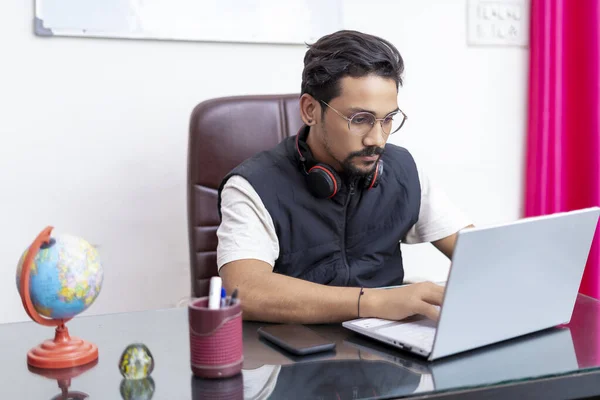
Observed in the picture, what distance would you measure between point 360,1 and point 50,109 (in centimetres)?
108

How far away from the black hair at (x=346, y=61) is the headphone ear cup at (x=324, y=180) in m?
0.17

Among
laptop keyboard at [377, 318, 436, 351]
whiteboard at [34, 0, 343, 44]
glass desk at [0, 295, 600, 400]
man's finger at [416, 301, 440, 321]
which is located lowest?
glass desk at [0, 295, 600, 400]

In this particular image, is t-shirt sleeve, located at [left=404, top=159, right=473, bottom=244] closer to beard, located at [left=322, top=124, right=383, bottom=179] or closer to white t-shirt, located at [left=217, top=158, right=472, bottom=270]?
white t-shirt, located at [left=217, top=158, right=472, bottom=270]

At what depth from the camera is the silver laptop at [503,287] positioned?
3.11ft

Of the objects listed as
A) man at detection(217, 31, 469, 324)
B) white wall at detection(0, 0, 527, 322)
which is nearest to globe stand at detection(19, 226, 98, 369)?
man at detection(217, 31, 469, 324)

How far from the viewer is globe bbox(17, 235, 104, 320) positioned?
96 centimetres

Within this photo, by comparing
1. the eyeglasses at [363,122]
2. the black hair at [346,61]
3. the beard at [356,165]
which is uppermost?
the black hair at [346,61]

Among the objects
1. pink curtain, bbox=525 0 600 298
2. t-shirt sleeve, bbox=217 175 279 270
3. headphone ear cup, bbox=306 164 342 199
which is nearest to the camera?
t-shirt sleeve, bbox=217 175 279 270

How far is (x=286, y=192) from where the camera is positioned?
1.58 meters

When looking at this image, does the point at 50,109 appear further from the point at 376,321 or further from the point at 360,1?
the point at 376,321

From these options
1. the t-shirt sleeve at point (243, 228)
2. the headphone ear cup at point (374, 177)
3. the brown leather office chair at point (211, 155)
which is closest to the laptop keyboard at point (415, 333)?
the t-shirt sleeve at point (243, 228)

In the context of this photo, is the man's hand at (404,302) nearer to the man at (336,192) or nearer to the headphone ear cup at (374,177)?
the man at (336,192)

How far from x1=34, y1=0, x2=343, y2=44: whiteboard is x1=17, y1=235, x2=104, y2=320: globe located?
120 cm

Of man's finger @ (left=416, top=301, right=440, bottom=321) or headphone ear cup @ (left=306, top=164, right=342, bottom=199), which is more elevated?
headphone ear cup @ (left=306, top=164, right=342, bottom=199)
